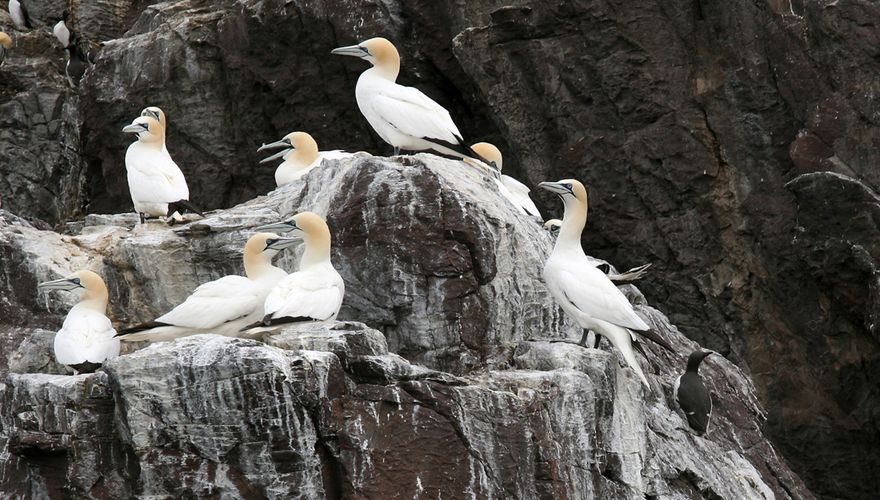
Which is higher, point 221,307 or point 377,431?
point 221,307

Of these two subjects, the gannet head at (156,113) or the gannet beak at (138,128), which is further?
the gannet head at (156,113)

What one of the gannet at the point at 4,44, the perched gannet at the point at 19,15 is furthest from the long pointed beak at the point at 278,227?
the perched gannet at the point at 19,15

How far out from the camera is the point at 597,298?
9.27 meters

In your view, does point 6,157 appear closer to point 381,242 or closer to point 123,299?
point 123,299

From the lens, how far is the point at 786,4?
1349 centimetres

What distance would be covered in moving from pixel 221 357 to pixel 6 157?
11.7 m

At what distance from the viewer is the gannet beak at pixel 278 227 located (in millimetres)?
9727

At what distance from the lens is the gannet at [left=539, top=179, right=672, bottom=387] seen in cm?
923

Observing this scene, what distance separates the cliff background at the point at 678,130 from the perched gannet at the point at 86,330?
14.6ft

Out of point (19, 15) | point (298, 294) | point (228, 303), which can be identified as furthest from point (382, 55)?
point (19, 15)

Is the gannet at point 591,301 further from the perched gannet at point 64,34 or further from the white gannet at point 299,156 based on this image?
the perched gannet at point 64,34

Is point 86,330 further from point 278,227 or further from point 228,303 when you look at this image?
point 278,227

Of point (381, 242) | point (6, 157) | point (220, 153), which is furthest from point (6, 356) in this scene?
point (6, 157)

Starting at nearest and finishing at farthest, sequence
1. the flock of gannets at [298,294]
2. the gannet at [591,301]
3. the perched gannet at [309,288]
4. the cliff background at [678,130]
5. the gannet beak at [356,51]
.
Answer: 1. the perched gannet at [309,288]
2. the flock of gannets at [298,294]
3. the gannet at [591,301]
4. the gannet beak at [356,51]
5. the cliff background at [678,130]
